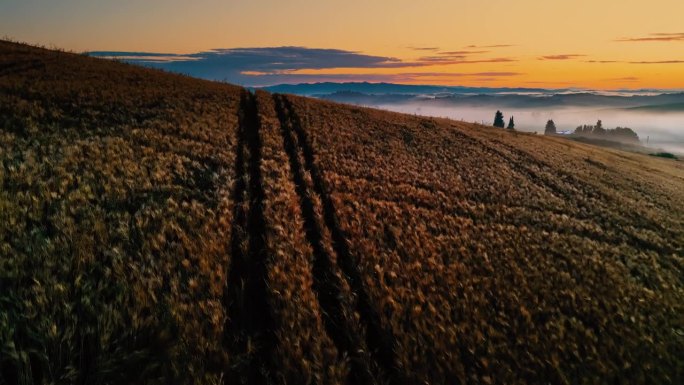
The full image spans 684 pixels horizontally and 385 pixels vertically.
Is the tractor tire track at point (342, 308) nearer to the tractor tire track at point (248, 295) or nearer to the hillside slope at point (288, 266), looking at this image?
the hillside slope at point (288, 266)

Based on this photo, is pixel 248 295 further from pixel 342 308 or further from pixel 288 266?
pixel 342 308

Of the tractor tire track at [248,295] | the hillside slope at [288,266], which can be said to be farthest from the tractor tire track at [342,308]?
the tractor tire track at [248,295]

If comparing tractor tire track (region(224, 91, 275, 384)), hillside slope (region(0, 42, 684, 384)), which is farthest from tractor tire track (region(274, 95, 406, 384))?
tractor tire track (region(224, 91, 275, 384))

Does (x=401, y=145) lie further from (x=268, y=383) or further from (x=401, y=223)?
(x=268, y=383)

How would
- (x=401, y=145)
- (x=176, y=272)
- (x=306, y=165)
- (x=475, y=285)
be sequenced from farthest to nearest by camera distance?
1. (x=401, y=145)
2. (x=306, y=165)
3. (x=475, y=285)
4. (x=176, y=272)

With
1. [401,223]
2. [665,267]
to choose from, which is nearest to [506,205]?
[665,267]

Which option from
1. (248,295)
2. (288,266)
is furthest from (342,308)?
(248,295)

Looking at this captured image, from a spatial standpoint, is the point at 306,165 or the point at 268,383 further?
→ the point at 306,165
